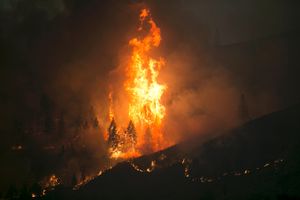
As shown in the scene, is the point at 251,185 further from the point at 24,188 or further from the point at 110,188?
the point at 24,188

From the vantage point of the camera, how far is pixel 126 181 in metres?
182

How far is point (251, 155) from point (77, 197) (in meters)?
78.7

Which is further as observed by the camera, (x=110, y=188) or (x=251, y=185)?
(x=110, y=188)

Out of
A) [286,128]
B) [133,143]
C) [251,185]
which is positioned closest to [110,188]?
[133,143]

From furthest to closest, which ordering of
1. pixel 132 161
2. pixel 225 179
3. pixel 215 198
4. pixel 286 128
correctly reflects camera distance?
pixel 286 128 < pixel 132 161 < pixel 225 179 < pixel 215 198

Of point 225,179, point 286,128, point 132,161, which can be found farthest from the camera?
point 286,128

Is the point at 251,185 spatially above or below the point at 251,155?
below

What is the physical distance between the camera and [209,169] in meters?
181

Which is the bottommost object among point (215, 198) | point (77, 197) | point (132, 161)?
point (215, 198)

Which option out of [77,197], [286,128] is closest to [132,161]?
[77,197]

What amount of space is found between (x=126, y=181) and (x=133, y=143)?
19931 mm

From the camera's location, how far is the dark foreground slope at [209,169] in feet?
558

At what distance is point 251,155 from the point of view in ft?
611

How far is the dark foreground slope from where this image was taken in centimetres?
17012
